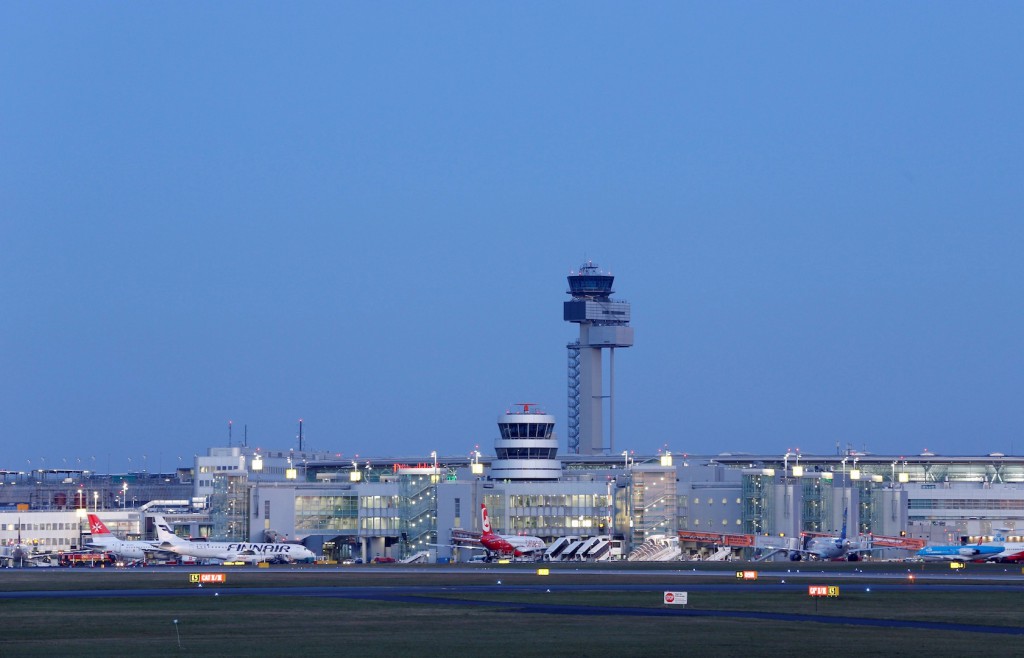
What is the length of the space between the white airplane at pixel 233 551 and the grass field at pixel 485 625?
149ft

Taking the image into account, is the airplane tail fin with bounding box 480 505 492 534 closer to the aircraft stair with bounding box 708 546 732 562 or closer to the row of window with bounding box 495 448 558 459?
the row of window with bounding box 495 448 558 459

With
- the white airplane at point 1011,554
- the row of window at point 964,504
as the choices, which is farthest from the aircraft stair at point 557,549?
the row of window at point 964,504

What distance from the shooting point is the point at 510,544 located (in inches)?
6004

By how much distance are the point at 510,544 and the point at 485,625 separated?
91716 millimetres

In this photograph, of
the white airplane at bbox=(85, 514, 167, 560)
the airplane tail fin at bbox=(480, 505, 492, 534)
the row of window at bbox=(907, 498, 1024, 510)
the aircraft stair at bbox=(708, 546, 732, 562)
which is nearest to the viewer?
the white airplane at bbox=(85, 514, 167, 560)

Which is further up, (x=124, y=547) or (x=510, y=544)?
(x=124, y=547)

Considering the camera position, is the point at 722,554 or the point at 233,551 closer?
the point at 233,551

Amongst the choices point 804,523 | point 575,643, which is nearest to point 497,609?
point 575,643

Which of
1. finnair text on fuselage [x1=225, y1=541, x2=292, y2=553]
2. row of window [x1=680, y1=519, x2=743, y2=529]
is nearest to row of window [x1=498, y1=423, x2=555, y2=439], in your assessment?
row of window [x1=680, y1=519, x2=743, y2=529]

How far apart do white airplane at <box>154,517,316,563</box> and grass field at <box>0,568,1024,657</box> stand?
45.5 metres

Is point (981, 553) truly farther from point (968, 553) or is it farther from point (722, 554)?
point (722, 554)

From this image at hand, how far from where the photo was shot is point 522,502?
171 metres

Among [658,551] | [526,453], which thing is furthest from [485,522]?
[526,453]

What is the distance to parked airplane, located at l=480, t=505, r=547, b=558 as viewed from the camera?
151750mm
